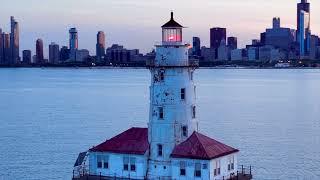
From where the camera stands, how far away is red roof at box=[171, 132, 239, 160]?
1318 inches

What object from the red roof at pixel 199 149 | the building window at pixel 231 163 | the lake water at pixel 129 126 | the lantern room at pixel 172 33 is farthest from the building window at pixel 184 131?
the lake water at pixel 129 126

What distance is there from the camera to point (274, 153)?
5856cm

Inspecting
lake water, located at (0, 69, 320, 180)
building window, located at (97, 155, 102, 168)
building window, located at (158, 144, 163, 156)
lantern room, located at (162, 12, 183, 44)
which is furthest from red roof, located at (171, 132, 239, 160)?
lake water, located at (0, 69, 320, 180)

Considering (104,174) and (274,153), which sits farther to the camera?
(274,153)

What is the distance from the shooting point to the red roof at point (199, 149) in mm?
33487

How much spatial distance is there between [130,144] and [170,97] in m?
3.64

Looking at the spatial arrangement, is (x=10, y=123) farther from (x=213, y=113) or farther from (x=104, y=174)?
(x=104, y=174)

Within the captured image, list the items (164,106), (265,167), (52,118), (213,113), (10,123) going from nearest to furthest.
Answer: (164,106) < (265,167) < (10,123) < (52,118) < (213,113)

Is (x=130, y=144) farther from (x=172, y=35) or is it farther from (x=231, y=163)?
(x=172, y=35)

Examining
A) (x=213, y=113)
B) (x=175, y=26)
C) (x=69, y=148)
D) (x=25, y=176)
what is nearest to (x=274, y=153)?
(x=69, y=148)

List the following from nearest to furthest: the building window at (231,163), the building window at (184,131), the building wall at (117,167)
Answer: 1. the building window at (184,131)
2. the building wall at (117,167)
3. the building window at (231,163)

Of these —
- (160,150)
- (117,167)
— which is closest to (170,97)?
(160,150)

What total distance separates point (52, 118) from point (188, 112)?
57.3 m

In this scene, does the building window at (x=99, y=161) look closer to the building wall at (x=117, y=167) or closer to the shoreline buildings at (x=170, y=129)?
the building wall at (x=117, y=167)
